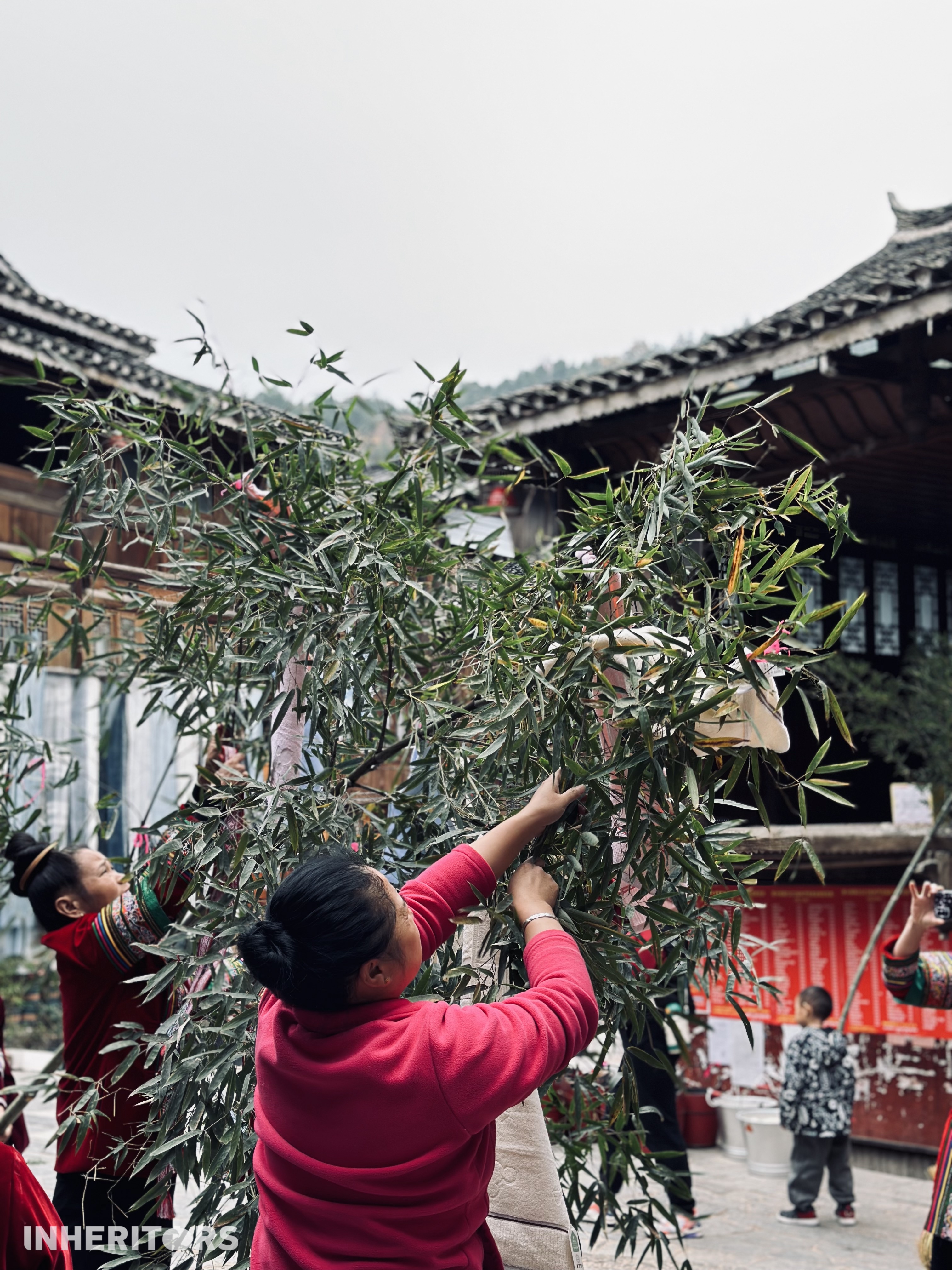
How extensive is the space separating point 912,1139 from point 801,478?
24.8 ft

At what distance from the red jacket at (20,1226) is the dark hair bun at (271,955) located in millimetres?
1363

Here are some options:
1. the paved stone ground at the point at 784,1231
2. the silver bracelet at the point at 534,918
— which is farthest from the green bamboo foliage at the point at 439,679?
the paved stone ground at the point at 784,1231

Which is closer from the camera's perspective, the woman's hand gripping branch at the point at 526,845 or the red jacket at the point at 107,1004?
the woman's hand gripping branch at the point at 526,845

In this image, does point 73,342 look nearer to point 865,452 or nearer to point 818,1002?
point 865,452

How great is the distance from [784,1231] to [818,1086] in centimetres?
87

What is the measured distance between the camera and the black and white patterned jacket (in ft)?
23.9

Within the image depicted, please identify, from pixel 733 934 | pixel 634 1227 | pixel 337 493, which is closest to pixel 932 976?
pixel 634 1227

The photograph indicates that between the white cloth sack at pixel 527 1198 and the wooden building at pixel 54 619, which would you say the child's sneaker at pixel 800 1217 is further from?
the white cloth sack at pixel 527 1198

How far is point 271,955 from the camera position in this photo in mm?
1784

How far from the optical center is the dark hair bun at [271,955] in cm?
178

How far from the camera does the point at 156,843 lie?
3371 millimetres

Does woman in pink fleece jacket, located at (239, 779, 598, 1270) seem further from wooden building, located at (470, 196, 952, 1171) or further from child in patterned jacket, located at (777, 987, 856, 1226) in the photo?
child in patterned jacket, located at (777, 987, 856, 1226)

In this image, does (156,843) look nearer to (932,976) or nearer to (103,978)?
(103,978)

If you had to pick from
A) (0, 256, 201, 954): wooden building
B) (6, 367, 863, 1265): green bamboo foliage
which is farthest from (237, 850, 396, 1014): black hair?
(0, 256, 201, 954): wooden building
